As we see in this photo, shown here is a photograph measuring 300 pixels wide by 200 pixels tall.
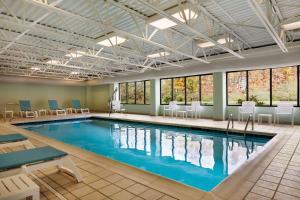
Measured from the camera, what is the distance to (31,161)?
2.12 m

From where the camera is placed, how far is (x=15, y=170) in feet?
6.80

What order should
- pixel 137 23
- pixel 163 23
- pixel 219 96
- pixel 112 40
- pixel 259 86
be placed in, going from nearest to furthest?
pixel 163 23, pixel 137 23, pixel 112 40, pixel 259 86, pixel 219 96

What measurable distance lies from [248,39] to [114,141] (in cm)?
559

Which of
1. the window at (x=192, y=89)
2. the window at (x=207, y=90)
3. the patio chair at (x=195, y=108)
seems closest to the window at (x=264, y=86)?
the window at (x=207, y=90)

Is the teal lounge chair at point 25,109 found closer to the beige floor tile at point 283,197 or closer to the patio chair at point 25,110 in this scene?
the patio chair at point 25,110

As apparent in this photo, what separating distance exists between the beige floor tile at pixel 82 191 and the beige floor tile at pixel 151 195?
602 millimetres

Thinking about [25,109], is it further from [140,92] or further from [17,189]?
[17,189]

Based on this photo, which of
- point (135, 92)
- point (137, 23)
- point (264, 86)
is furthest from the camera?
point (135, 92)

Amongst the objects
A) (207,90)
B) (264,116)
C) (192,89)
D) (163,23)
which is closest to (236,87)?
(207,90)

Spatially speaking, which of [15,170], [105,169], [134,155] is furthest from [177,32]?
[15,170]

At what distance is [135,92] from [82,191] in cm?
1108

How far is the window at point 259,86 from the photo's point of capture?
26.2 feet

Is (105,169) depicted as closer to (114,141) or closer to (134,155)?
(134,155)

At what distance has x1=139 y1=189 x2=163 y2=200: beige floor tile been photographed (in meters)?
2.03
